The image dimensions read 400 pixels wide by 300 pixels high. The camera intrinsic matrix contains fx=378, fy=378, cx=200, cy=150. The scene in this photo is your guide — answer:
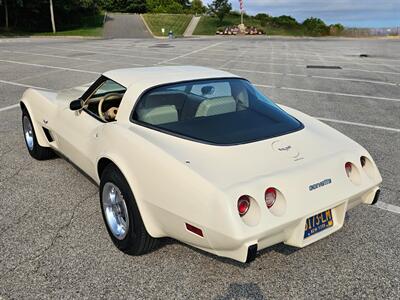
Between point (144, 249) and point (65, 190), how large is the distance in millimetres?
1581

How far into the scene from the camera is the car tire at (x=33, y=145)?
180 inches

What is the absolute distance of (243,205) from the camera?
7.38 ft

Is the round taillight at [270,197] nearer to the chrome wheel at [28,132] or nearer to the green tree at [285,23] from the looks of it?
the chrome wheel at [28,132]

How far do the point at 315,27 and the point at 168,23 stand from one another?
65.4 feet

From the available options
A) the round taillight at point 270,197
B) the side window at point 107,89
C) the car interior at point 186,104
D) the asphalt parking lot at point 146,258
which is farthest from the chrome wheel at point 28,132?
the round taillight at point 270,197

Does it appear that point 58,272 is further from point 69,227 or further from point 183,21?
point 183,21

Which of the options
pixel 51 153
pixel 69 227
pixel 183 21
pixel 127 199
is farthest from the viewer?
pixel 183 21

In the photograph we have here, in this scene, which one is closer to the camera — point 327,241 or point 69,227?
point 327,241

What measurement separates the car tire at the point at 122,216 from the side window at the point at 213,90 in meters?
0.98

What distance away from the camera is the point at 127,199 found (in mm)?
2672

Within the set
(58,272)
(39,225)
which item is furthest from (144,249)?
(39,225)

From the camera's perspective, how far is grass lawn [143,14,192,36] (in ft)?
150

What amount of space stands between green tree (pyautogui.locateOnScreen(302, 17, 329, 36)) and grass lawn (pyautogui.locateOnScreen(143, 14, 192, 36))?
54.0 ft

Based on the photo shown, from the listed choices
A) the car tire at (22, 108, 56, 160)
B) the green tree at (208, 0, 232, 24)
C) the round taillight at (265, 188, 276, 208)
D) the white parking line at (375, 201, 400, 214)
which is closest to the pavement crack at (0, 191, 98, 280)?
the car tire at (22, 108, 56, 160)
